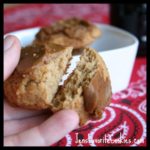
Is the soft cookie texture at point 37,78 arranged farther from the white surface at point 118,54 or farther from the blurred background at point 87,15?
the blurred background at point 87,15

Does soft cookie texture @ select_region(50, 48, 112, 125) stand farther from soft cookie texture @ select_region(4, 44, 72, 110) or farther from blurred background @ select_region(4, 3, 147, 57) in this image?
blurred background @ select_region(4, 3, 147, 57)

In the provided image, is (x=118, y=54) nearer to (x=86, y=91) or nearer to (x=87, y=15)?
(x=86, y=91)

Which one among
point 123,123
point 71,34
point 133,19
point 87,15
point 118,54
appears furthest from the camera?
point 87,15

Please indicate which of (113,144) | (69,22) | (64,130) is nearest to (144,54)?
(69,22)

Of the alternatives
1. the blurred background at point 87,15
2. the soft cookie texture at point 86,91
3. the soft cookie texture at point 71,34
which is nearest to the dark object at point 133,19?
the blurred background at point 87,15

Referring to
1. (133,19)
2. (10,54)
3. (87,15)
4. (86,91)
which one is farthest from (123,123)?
(87,15)

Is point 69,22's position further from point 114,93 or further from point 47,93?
point 47,93
